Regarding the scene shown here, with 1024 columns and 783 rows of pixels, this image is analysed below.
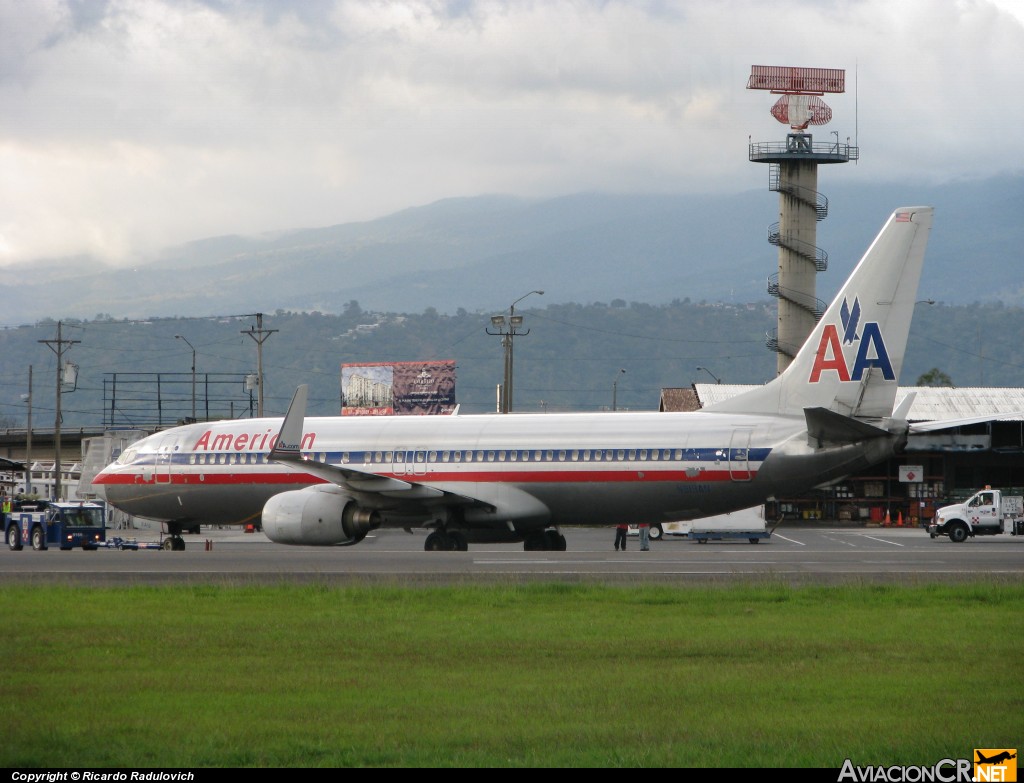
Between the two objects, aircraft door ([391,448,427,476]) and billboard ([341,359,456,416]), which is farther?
billboard ([341,359,456,416])

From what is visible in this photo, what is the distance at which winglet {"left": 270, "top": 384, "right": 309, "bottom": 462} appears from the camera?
30125mm

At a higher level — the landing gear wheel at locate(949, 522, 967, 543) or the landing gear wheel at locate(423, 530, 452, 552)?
the landing gear wheel at locate(423, 530, 452, 552)

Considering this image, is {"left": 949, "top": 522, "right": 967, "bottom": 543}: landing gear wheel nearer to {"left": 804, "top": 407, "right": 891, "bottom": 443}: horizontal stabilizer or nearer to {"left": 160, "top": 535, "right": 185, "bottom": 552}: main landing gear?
{"left": 804, "top": 407, "right": 891, "bottom": 443}: horizontal stabilizer

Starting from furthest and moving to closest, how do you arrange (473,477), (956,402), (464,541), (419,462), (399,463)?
(956,402), (399,463), (419,462), (464,541), (473,477)

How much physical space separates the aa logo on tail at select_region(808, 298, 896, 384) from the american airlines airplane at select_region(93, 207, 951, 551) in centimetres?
3

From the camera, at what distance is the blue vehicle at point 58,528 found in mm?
41438

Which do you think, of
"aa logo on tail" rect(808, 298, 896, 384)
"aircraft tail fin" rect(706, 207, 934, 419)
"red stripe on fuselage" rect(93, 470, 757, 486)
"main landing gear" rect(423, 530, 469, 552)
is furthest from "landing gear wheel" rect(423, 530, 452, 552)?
"aa logo on tail" rect(808, 298, 896, 384)

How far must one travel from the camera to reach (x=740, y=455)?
2995 centimetres
